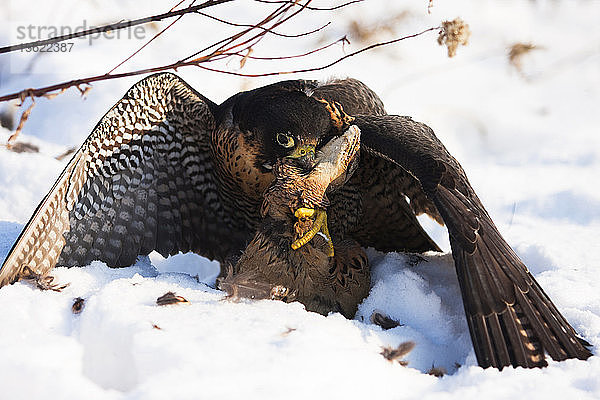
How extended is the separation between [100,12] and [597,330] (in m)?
5.59

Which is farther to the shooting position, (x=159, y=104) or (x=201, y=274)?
(x=201, y=274)

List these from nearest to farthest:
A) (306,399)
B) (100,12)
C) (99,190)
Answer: (306,399), (99,190), (100,12)

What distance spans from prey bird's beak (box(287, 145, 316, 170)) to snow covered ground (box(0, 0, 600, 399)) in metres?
0.73

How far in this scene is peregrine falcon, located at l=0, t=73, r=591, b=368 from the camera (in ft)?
8.62

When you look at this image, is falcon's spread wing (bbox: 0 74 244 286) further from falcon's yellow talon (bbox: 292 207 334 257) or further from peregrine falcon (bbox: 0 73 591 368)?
falcon's yellow talon (bbox: 292 207 334 257)

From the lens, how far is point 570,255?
3627mm

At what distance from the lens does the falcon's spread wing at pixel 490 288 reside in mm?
2340

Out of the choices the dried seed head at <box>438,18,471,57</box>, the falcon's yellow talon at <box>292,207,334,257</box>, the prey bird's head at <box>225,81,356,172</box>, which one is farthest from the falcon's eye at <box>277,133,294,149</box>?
the dried seed head at <box>438,18,471,57</box>

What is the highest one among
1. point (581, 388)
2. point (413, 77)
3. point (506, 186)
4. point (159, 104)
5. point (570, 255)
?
point (413, 77)

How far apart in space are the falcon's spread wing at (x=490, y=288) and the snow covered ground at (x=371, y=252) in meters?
0.10

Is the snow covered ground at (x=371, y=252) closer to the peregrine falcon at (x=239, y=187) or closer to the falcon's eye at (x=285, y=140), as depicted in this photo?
the peregrine falcon at (x=239, y=187)

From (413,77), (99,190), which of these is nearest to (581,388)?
(99,190)

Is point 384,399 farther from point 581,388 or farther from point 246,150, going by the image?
point 246,150

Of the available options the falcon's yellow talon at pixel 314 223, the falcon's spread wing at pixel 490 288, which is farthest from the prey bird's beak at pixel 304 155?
the falcon's spread wing at pixel 490 288
